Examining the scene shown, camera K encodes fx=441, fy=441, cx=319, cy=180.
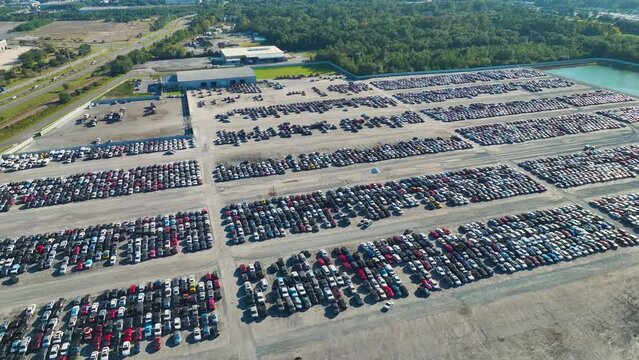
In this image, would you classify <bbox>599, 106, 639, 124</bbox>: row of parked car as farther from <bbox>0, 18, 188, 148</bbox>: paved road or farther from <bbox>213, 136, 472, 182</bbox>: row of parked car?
<bbox>0, 18, 188, 148</bbox>: paved road

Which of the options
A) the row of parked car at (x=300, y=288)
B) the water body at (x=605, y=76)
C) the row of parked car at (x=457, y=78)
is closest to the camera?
the row of parked car at (x=300, y=288)

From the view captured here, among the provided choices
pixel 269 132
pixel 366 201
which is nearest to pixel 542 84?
pixel 269 132

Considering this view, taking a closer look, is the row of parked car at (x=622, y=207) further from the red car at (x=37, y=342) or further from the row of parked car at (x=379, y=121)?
the red car at (x=37, y=342)

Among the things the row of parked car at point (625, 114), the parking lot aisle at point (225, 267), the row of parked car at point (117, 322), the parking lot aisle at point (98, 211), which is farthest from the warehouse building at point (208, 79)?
the row of parked car at point (625, 114)

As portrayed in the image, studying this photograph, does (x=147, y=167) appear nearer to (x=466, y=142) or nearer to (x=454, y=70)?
(x=466, y=142)

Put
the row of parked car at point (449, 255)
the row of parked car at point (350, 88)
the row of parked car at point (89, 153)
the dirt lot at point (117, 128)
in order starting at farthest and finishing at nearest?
the row of parked car at point (350, 88) < the dirt lot at point (117, 128) < the row of parked car at point (89, 153) < the row of parked car at point (449, 255)

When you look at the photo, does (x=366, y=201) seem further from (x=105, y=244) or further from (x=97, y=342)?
(x=97, y=342)
